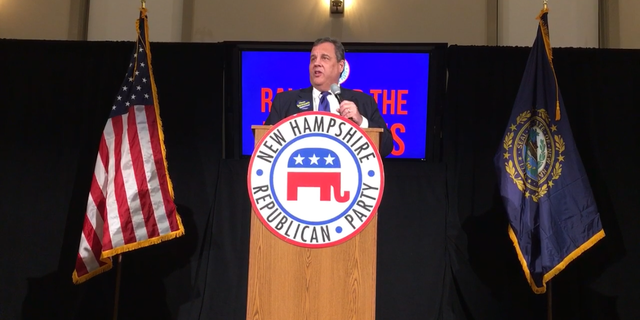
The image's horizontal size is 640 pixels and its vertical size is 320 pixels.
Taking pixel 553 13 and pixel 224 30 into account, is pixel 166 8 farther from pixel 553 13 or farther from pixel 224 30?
pixel 553 13

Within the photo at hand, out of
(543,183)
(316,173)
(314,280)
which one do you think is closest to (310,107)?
(316,173)

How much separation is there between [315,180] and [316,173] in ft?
0.08

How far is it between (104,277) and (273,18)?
7.33ft

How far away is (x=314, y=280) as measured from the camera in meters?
2.02

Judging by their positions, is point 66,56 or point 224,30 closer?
point 66,56

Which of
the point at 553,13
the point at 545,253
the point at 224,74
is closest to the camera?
the point at 545,253

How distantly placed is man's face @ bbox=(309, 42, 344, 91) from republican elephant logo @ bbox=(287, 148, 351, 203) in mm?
994

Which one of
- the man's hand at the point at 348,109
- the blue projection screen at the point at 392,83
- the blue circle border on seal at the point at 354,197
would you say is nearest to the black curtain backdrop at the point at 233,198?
the blue projection screen at the point at 392,83

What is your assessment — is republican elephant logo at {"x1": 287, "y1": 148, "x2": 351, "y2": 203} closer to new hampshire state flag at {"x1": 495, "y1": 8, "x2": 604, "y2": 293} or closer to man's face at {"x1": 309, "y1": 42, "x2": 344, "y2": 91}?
man's face at {"x1": 309, "y1": 42, "x2": 344, "y2": 91}

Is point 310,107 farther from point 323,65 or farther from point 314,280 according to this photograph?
point 314,280

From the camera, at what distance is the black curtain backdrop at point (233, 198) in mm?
4215

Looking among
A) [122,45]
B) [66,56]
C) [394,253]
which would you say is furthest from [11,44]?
[394,253]

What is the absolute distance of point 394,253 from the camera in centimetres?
425

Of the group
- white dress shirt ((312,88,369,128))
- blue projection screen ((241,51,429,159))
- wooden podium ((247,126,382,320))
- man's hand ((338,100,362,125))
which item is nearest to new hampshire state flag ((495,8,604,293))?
blue projection screen ((241,51,429,159))
